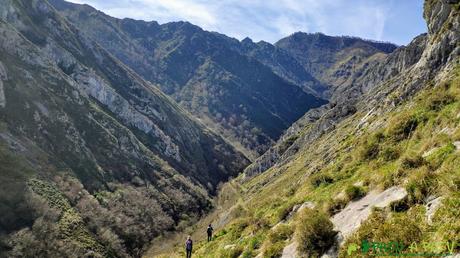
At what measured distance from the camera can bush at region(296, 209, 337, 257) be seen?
1375 centimetres

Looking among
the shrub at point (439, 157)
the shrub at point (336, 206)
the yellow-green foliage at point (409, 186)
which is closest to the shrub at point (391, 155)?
the yellow-green foliage at point (409, 186)

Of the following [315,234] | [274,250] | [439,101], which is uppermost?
[439,101]

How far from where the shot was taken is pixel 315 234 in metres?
13.9

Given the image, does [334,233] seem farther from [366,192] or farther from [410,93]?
[410,93]

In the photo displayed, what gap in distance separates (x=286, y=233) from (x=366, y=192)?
3937mm

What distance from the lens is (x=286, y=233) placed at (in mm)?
17938

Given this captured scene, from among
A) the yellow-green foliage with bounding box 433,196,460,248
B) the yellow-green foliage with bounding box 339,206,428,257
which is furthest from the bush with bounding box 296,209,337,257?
the yellow-green foliage with bounding box 433,196,460,248

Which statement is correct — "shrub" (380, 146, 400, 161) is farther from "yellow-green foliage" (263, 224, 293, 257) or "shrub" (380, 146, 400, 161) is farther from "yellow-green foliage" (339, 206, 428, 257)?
"yellow-green foliage" (339, 206, 428, 257)

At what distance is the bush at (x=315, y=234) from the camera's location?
541 inches

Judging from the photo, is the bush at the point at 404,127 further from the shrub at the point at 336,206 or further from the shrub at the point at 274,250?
the shrub at the point at 274,250

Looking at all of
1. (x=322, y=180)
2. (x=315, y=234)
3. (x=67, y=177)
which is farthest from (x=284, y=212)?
(x=67, y=177)

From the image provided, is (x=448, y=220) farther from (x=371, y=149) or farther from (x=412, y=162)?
(x=371, y=149)

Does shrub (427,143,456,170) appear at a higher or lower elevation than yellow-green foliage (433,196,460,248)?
higher

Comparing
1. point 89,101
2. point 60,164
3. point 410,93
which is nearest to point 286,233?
point 410,93
